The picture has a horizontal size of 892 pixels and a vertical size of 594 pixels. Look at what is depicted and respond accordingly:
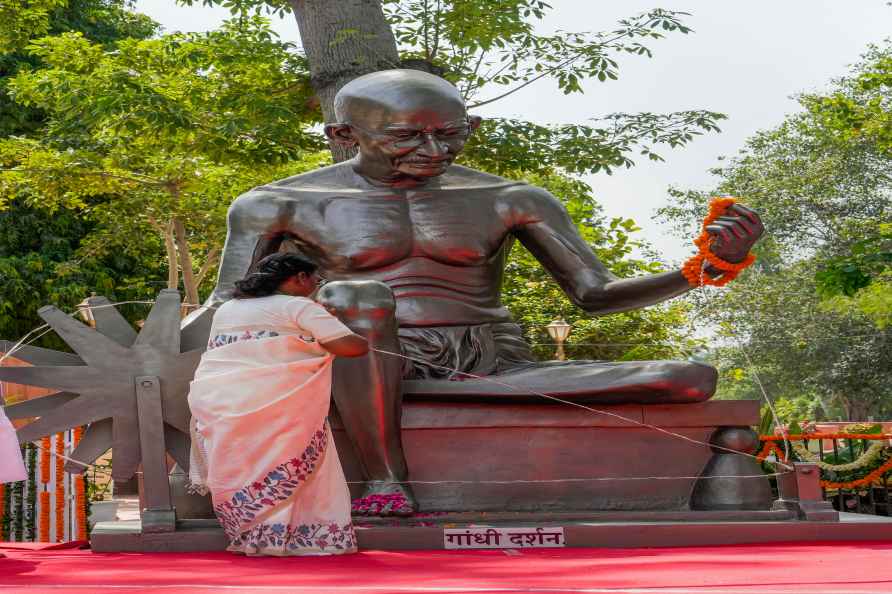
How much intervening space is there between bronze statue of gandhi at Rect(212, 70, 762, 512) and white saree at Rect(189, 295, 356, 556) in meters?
0.67

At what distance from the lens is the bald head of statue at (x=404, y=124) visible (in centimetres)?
554

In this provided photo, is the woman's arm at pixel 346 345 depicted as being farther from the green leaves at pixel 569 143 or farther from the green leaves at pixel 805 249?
the green leaves at pixel 805 249

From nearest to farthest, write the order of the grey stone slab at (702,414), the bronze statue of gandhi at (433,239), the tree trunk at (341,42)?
the grey stone slab at (702,414) < the bronze statue of gandhi at (433,239) < the tree trunk at (341,42)

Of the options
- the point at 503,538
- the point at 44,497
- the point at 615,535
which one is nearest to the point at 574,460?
the point at 615,535

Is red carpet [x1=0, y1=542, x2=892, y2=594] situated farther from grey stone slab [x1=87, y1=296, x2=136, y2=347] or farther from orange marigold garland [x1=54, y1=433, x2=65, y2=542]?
orange marigold garland [x1=54, y1=433, x2=65, y2=542]

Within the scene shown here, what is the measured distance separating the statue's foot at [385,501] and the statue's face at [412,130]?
1.50 m

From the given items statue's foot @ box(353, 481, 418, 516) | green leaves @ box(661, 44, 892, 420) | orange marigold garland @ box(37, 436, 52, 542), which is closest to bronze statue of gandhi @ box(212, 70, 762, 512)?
statue's foot @ box(353, 481, 418, 516)

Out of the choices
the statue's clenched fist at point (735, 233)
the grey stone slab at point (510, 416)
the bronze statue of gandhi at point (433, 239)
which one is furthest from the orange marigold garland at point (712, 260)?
the grey stone slab at point (510, 416)

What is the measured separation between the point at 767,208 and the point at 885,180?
9.53 feet

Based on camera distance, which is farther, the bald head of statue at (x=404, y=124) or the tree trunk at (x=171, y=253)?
the tree trunk at (x=171, y=253)

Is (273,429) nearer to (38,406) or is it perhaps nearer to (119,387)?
(119,387)

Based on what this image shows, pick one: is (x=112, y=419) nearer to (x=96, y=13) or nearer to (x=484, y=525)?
(x=484, y=525)

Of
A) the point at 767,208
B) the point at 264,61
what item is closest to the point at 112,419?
the point at 264,61

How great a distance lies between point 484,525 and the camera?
4.61 m
